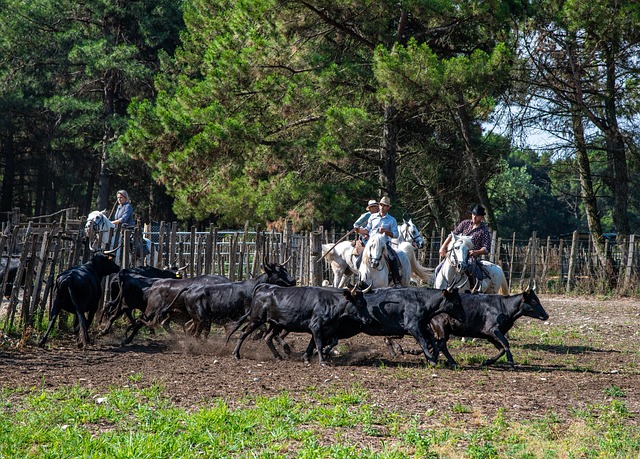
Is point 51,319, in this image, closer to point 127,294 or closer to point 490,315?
point 127,294

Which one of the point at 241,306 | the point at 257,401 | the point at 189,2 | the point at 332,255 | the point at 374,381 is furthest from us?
the point at 189,2

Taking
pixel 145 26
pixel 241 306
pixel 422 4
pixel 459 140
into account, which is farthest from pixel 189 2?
pixel 241 306

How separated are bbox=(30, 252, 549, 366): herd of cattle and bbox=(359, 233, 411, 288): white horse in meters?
1.91

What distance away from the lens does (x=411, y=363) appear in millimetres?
11188

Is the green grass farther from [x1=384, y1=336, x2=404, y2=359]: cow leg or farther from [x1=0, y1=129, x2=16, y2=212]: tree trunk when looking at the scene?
[x1=0, y1=129, x2=16, y2=212]: tree trunk

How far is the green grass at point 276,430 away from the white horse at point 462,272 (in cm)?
545

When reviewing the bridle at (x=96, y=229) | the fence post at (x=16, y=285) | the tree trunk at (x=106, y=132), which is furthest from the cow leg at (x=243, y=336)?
the tree trunk at (x=106, y=132)

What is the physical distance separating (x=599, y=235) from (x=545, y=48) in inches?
241

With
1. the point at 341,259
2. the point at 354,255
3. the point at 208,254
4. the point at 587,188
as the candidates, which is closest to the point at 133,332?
the point at 208,254

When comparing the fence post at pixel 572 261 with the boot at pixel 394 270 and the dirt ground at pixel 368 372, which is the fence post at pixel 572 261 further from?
the boot at pixel 394 270

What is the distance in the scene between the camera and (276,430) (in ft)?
21.4

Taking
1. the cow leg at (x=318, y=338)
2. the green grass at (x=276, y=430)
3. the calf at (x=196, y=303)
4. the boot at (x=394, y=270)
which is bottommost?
the green grass at (x=276, y=430)

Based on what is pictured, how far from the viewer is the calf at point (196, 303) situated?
12523 millimetres

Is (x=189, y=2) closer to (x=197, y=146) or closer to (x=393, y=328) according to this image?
(x=197, y=146)
